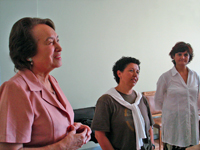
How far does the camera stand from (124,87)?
1.67 metres

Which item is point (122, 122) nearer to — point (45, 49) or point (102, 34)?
point (45, 49)

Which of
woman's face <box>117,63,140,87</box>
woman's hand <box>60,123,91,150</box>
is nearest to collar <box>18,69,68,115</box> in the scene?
woman's hand <box>60,123,91,150</box>

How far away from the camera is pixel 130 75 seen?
165 centimetres

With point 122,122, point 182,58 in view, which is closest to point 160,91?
point 182,58

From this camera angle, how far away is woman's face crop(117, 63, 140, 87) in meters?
1.64

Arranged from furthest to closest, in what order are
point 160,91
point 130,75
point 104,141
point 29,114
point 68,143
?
1. point 160,91
2. point 130,75
3. point 104,141
4. point 68,143
5. point 29,114

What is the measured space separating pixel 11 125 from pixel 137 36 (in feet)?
11.4

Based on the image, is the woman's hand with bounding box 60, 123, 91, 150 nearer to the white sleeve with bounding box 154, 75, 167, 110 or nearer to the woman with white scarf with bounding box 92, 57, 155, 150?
the woman with white scarf with bounding box 92, 57, 155, 150

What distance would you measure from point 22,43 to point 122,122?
1.04m

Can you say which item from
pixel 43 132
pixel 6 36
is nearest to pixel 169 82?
pixel 43 132

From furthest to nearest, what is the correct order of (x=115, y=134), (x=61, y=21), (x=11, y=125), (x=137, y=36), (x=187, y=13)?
(x=187, y=13) < (x=137, y=36) < (x=61, y=21) < (x=115, y=134) < (x=11, y=125)

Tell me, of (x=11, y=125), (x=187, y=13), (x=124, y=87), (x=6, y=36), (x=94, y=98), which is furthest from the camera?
(x=187, y=13)

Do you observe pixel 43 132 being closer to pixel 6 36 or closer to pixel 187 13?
pixel 6 36

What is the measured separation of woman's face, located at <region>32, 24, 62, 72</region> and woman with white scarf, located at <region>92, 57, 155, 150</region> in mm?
746
